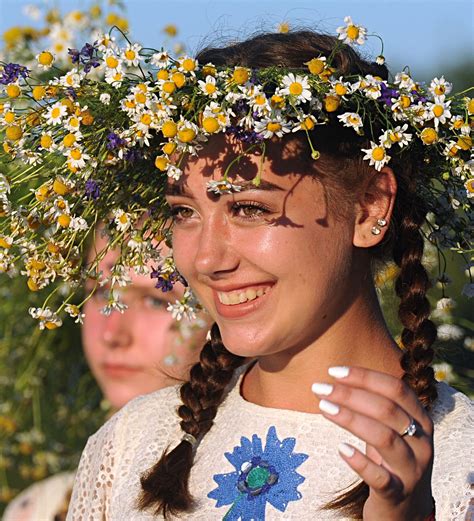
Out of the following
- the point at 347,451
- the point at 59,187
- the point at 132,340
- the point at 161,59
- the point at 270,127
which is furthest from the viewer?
the point at 132,340

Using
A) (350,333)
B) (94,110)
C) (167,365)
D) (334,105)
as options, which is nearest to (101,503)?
(350,333)

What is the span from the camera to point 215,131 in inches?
81.8

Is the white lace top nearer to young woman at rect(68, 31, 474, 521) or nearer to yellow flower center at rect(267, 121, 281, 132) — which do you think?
young woman at rect(68, 31, 474, 521)

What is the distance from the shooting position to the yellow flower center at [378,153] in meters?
2.15

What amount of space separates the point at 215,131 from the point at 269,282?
31cm

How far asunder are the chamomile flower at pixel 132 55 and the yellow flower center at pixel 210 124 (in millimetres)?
206

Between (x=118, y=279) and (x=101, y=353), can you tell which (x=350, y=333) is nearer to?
(x=118, y=279)

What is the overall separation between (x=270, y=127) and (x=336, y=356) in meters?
0.51

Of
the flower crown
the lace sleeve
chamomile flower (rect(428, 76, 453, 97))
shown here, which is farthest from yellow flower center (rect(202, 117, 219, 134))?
the lace sleeve

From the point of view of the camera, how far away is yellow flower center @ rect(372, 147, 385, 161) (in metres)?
2.15

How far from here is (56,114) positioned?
221cm

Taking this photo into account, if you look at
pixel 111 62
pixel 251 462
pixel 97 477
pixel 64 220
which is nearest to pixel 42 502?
pixel 97 477

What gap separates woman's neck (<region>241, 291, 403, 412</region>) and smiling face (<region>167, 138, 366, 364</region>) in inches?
2.6

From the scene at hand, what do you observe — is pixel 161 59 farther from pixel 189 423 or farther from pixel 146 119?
pixel 189 423
